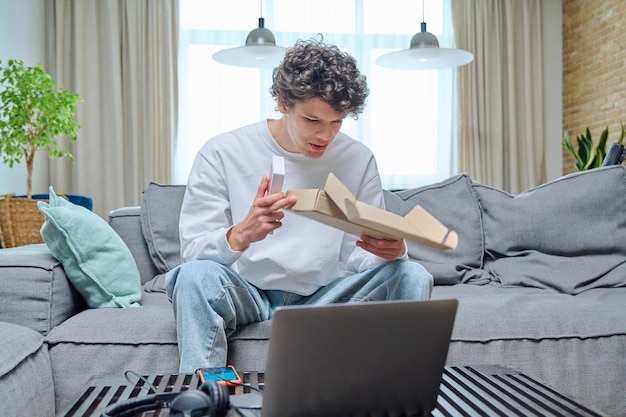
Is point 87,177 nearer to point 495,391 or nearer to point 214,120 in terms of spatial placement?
point 214,120

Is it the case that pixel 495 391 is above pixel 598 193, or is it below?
below

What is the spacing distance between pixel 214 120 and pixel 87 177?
103cm

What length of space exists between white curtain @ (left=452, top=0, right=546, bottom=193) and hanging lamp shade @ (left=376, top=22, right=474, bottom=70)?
5.18 ft

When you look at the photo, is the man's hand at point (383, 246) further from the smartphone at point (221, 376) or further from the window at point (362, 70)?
the window at point (362, 70)

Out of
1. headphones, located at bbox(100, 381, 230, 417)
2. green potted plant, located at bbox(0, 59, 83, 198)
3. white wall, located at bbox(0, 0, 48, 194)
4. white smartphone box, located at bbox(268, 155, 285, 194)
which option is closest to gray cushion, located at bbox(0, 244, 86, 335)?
white smartphone box, located at bbox(268, 155, 285, 194)

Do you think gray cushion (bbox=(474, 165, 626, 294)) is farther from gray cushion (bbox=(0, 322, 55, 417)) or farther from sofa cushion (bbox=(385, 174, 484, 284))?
Answer: gray cushion (bbox=(0, 322, 55, 417))

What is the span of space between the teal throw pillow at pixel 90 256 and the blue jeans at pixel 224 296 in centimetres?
42

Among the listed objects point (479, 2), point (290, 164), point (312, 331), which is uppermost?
point (479, 2)

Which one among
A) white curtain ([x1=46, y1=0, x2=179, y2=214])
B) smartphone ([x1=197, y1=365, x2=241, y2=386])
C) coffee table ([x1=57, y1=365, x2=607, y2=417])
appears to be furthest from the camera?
white curtain ([x1=46, y1=0, x2=179, y2=214])

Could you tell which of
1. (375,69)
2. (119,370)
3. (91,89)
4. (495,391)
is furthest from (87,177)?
(495,391)

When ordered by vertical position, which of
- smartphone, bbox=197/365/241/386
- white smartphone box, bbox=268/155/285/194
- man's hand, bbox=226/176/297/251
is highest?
white smartphone box, bbox=268/155/285/194

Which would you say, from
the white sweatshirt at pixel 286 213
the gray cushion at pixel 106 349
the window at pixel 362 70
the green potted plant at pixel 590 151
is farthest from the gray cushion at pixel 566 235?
the window at pixel 362 70

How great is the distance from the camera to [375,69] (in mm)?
5051

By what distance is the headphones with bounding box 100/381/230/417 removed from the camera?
2.42 ft
